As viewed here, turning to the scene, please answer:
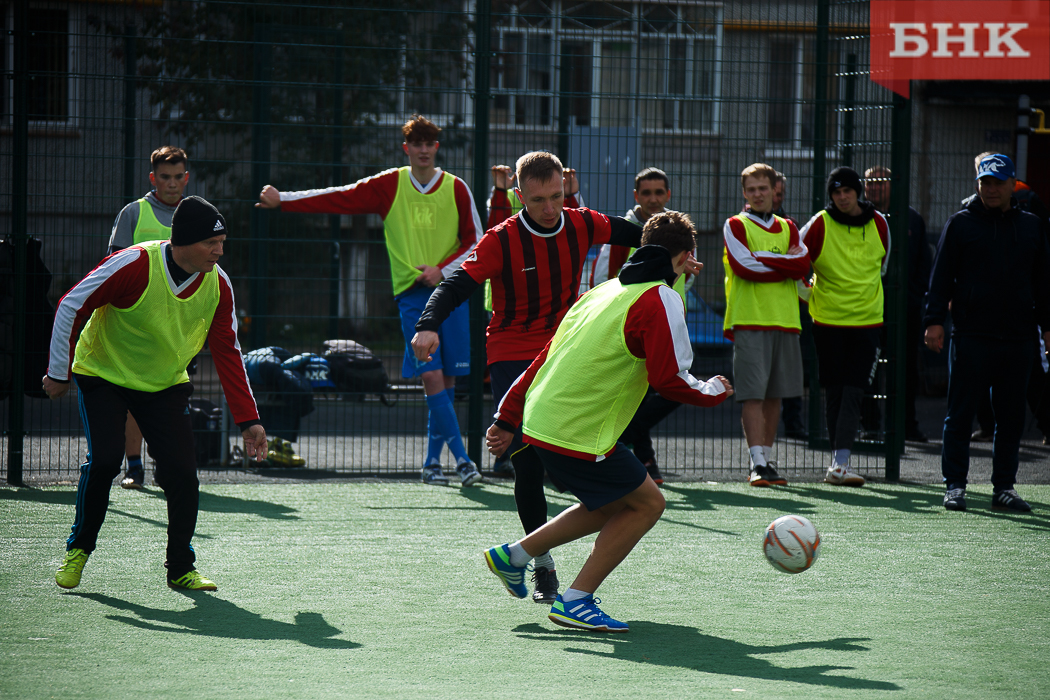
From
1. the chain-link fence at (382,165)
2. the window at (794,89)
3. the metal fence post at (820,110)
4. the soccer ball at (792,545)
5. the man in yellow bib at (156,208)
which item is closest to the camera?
the soccer ball at (792,545)

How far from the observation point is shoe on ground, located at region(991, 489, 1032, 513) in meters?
7.04

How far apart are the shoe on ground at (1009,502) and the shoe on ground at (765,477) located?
144 centimetres

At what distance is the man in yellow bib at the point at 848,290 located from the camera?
8102 millimetres

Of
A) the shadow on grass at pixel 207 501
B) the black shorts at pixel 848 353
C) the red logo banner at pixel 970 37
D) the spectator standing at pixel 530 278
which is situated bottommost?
the shadow on grass at pixel 207 501

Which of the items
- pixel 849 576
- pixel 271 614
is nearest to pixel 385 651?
Result: pixel 271 614

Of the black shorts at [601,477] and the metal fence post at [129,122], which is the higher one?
the metal fence post at [129,122]

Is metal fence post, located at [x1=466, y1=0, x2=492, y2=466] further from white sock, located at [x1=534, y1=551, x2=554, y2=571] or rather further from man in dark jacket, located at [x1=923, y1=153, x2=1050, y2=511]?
white sock, located at [x1=534, y1=551, x2=554, y2=571]

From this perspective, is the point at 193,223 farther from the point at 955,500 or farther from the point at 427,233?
the point at 955,500

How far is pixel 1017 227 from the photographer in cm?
693

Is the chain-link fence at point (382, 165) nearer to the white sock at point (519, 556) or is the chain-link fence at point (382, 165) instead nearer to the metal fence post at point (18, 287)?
the metal fence post at point (18, 287)

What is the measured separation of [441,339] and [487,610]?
3524mm

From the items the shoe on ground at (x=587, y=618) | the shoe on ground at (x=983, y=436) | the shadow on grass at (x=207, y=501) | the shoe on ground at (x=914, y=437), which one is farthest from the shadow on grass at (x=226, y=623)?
the shoe on ground at (x=983, y=436)

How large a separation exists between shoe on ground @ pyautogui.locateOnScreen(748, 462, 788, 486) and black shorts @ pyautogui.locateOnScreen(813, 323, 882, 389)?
0.83 m

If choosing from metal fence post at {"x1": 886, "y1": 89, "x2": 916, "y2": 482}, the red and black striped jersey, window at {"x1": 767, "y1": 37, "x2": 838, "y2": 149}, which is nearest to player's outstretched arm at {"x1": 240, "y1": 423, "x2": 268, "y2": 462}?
the red and black striped jersey
